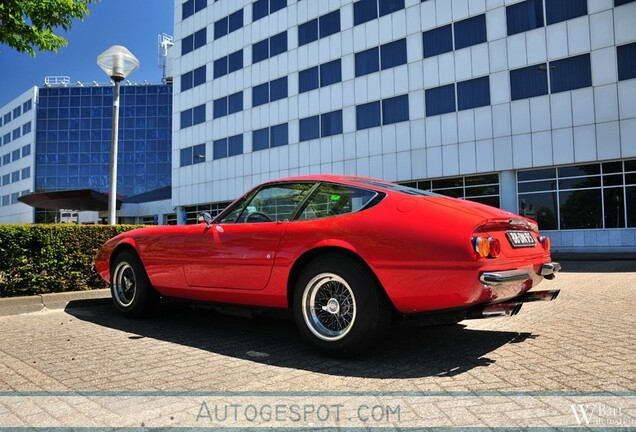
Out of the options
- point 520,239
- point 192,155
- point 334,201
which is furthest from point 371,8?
point 520,239

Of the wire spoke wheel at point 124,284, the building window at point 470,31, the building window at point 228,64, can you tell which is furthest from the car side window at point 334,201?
the building window at point 228,64

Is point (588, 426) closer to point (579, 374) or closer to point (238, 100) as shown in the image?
point (579, 374)

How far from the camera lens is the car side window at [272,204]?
4223 millimetres

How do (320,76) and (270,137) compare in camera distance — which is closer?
(320,76)

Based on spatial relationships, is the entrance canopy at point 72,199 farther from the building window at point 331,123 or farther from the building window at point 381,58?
the building window at point 381,58

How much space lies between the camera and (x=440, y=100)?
22.7m

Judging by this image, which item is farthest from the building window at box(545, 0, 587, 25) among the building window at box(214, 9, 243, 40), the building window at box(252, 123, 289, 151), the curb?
the curb

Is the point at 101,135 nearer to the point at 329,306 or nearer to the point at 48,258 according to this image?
the point at 48,258

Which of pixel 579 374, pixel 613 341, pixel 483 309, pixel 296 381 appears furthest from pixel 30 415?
pixel 613 341

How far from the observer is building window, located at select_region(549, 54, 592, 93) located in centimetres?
1905

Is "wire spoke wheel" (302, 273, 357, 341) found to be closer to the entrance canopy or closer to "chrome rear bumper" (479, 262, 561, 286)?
"chrome rear bumper" (479, 262, 561, 286)

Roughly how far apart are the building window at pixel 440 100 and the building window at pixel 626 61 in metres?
6.62

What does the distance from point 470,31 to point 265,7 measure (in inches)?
580

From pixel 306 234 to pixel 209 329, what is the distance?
1830mm
